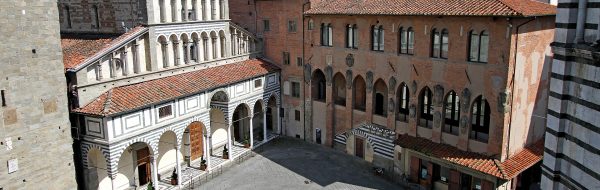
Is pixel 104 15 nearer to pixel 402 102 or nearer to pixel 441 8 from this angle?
pixel 402 102

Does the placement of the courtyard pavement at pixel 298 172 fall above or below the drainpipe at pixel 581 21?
below

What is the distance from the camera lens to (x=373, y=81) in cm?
2953

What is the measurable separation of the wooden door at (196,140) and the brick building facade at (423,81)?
23.1 feet

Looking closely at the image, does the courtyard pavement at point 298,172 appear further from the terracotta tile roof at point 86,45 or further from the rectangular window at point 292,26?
the terracotta tile roof at point 86,45

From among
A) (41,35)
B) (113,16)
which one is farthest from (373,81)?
(41,35)

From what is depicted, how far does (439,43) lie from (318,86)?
1032cm

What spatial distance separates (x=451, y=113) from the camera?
85.5 ft

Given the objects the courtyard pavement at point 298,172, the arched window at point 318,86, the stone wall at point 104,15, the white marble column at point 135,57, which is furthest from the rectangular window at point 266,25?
the white marble column at point 135,57

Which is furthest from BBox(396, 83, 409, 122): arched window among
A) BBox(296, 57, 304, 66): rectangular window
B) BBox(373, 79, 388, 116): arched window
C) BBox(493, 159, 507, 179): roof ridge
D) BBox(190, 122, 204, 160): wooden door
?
BBox(190, 122, 204, 160): wooden door

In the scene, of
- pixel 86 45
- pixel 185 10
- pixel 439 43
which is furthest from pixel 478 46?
pixel 86 45

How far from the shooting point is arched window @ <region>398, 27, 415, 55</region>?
1061 inches

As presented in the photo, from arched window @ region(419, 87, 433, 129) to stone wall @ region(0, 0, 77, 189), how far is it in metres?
17.8

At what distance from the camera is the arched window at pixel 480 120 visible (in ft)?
80.6

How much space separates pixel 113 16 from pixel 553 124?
74.3 ft
